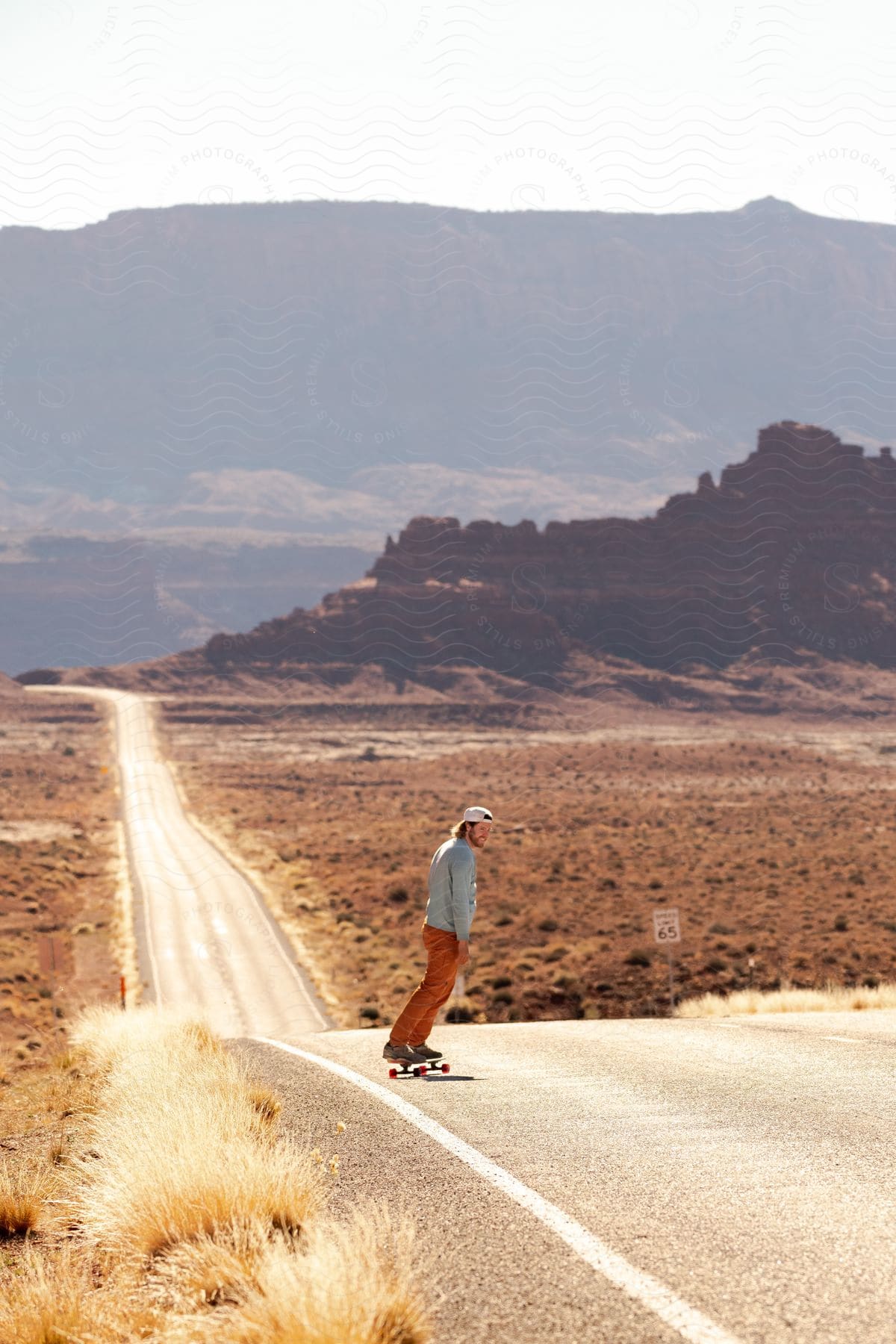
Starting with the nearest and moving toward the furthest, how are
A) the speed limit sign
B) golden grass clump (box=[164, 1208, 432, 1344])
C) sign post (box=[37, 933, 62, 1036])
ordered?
golden grass clump (box=[164, 1208, 432, 1344]), the speed limit sign, sign post (box=[37, 933, 62, 1036])

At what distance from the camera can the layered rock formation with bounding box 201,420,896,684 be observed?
5669 inches

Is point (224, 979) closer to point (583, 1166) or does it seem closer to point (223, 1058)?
point (223, 1058)

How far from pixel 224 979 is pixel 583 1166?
34.8 meters

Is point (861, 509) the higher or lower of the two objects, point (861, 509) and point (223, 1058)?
the higher

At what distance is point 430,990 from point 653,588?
458 feet

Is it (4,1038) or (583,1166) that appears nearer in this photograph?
(583,1166)

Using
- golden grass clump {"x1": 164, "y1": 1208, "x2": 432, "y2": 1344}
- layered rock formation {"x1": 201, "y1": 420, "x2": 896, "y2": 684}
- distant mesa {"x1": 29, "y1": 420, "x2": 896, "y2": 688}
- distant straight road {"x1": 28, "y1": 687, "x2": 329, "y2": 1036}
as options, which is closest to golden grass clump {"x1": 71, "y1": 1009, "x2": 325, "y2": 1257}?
golden grass clump {"x1": 164, "y1": 1208, "x2": 432, "y2": 1344}

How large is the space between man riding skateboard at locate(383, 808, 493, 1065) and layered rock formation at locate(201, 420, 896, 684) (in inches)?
5119

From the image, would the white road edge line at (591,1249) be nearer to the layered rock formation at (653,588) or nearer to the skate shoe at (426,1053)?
the skate shoe at (426,1053)

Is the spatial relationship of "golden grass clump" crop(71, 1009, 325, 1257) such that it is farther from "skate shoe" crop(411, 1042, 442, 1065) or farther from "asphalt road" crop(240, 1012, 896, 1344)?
"skate shoe" crop(411, 1042, 442, 1065)

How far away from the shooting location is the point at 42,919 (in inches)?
1895

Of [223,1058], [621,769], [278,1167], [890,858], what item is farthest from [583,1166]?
[621,769]

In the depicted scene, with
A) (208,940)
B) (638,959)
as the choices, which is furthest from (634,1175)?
(208,940)

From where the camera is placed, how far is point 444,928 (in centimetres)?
1028
